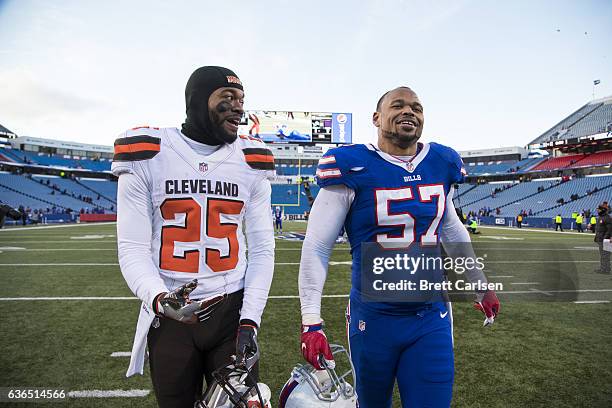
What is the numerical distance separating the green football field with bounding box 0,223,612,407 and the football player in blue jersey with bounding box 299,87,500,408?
2.02ft

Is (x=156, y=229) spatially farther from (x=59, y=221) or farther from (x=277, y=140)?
(x=59, y=221)

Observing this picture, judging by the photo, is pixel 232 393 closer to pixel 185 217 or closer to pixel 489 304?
pixel 185 217

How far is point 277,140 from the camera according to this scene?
30656 millimetres

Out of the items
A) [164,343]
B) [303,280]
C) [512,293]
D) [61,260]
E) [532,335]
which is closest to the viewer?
[164,343]

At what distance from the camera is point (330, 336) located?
4289 millimetres

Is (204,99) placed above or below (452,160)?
above

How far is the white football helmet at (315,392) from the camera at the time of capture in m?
1.30

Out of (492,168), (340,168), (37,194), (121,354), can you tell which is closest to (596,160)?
(492,168)

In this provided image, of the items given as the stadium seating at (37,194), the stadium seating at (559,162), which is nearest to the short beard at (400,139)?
the stadium seating at (37,194)

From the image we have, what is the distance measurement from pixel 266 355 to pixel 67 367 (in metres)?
1.85

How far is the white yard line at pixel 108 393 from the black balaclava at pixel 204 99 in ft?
7.84

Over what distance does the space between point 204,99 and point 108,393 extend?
2.64 metres

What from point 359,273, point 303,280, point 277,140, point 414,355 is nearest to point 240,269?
point 303,280

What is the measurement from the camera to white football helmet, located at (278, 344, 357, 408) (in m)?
1.30
